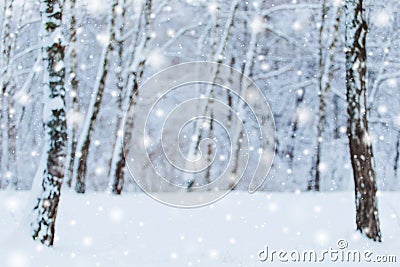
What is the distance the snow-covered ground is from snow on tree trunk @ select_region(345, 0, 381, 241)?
0.42 m

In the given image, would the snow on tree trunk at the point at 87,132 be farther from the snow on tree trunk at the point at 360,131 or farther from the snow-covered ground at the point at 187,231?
the snow on tree trunk at the point at 360,131

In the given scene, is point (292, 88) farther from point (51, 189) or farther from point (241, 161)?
point (51, 189)

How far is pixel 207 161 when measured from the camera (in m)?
19.1

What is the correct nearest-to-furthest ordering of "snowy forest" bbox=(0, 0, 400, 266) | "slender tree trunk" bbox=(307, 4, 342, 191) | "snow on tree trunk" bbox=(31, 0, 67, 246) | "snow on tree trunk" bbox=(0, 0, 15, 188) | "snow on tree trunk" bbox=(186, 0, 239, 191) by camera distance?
"snow on tree trunk" bbox=(31, 0, 67, 246) < "snow on tree trunk" bbox=(186, 0, 239, 191) < "snowy forest" bbox=(0, 0, 400, 266) < "slender tree trunk" bbox=(307, 4, 342, 191) < "snow on tree trunk" bbox=(0, 0, 15, 188)

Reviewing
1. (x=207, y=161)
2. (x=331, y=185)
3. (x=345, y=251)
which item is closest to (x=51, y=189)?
(x=345, y=251)

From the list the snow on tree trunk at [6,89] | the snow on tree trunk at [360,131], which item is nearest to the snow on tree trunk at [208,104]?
the snow on tree trunk at [6,89]

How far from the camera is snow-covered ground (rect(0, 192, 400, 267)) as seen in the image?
26.5 feet

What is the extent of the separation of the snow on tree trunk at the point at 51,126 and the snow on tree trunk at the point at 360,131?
16.2 ft

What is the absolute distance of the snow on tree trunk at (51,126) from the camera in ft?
27.6

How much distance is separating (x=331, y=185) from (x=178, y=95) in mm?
7692

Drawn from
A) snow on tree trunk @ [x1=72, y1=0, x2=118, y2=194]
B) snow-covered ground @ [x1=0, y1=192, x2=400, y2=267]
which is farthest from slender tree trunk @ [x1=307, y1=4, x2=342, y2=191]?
snow on tree trunk @ [x1=72, y1=0, x2=118, y2=194]

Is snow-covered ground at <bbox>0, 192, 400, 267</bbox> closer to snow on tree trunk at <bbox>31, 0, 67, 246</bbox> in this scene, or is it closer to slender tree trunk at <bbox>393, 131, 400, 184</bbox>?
snow on tree trunk at <bbox>31, 0, 67, 246</bbox>

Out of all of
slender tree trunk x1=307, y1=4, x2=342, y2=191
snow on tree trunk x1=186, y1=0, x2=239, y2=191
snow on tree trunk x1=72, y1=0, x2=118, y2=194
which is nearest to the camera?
snow on tree trunk x1=72, y1=0, x2=118, y2=194

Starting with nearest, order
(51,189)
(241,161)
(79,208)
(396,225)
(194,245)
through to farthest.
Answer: (51,189)
(194,245)
(396,225)
(79,208)
(241,161)
